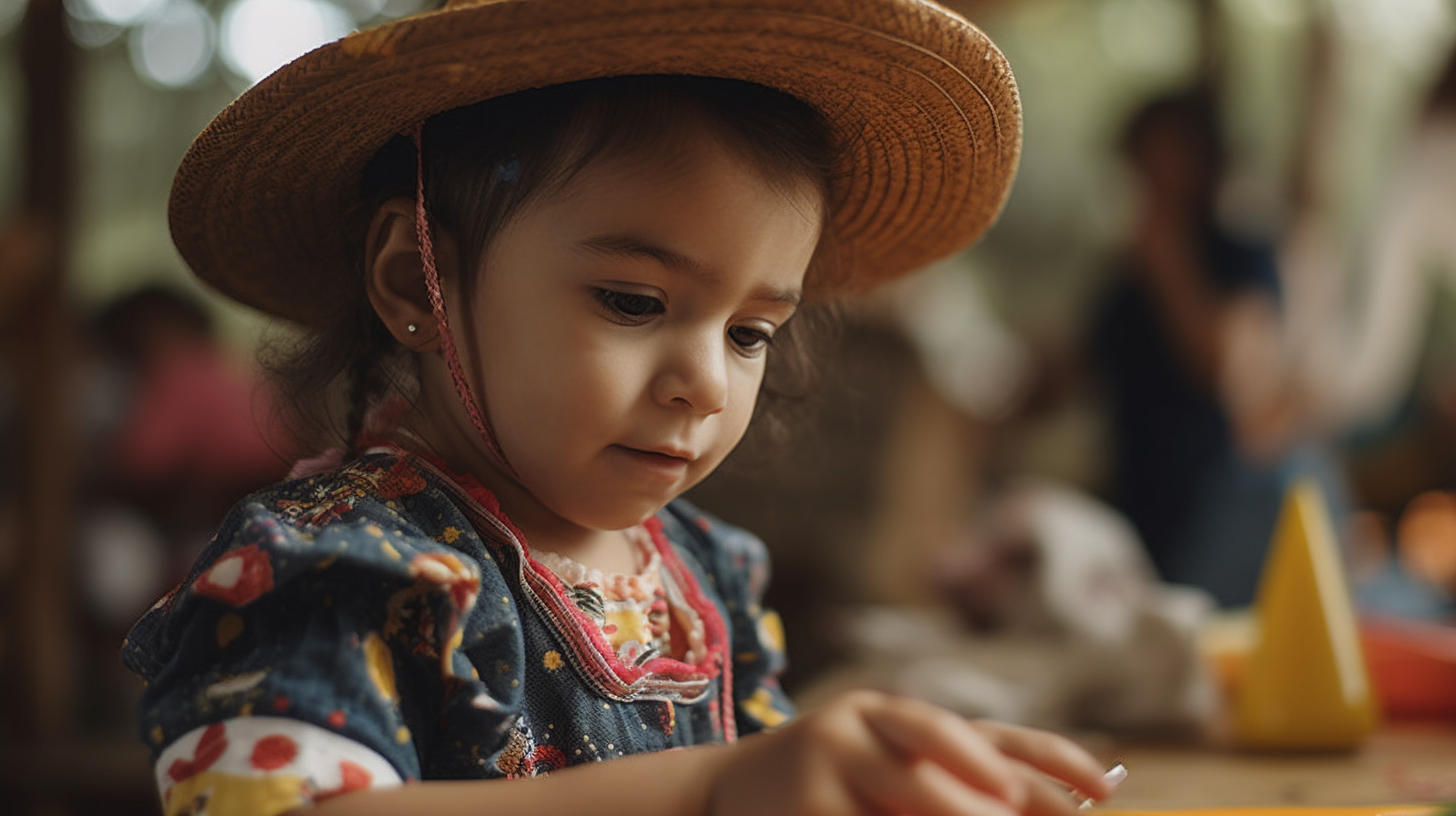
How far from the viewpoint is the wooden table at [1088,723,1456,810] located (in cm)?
86

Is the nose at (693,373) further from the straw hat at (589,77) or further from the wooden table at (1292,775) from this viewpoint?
the wooden table at (1292,775)

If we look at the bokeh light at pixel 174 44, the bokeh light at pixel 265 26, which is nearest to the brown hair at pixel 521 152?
the bokeh light at pixel 265 26

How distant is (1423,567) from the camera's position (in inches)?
112

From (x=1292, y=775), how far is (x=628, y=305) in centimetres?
69

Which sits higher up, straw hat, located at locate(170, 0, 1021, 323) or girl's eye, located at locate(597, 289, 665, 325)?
straw hat, located at locate(170, 0, 1021, 323)

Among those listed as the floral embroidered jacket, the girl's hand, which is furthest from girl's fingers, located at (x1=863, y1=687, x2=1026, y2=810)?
the floral embroidered jacket

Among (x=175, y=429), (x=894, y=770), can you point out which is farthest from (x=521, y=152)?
(x=175, y=429)

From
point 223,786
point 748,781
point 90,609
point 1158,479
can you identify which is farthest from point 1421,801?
point 90,609

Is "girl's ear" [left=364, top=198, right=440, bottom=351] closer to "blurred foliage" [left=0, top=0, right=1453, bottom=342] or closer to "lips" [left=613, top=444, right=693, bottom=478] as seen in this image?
"lips" [left=613, top=444, right=693, bottom=478]

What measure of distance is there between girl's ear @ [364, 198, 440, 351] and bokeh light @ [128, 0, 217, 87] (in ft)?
9.28

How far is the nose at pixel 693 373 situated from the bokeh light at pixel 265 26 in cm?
207

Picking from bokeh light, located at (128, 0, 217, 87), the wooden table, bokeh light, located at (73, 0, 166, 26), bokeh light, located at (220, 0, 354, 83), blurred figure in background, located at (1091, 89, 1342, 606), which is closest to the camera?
the wooden table

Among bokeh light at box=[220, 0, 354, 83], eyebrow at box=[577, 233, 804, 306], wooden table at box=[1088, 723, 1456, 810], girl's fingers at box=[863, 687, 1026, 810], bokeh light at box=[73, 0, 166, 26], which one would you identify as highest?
bokeh light at box=[73, 0, 166, 26]

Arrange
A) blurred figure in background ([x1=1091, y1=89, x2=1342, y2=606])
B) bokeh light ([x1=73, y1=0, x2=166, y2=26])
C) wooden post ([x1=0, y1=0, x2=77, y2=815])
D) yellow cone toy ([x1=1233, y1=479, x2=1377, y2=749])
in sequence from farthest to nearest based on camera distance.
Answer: bokeh light ([x1=73, y1=0, x2=166, y2=26]) < blurred figure in background ([x1=1091, y1=89, x2=1342, y2=606]) < wooden post ([x1=0, y1=0, x2=77, y2=815]) < yellow cone toy ([x1=1233, y1=479, x2=1377, y2=749])
